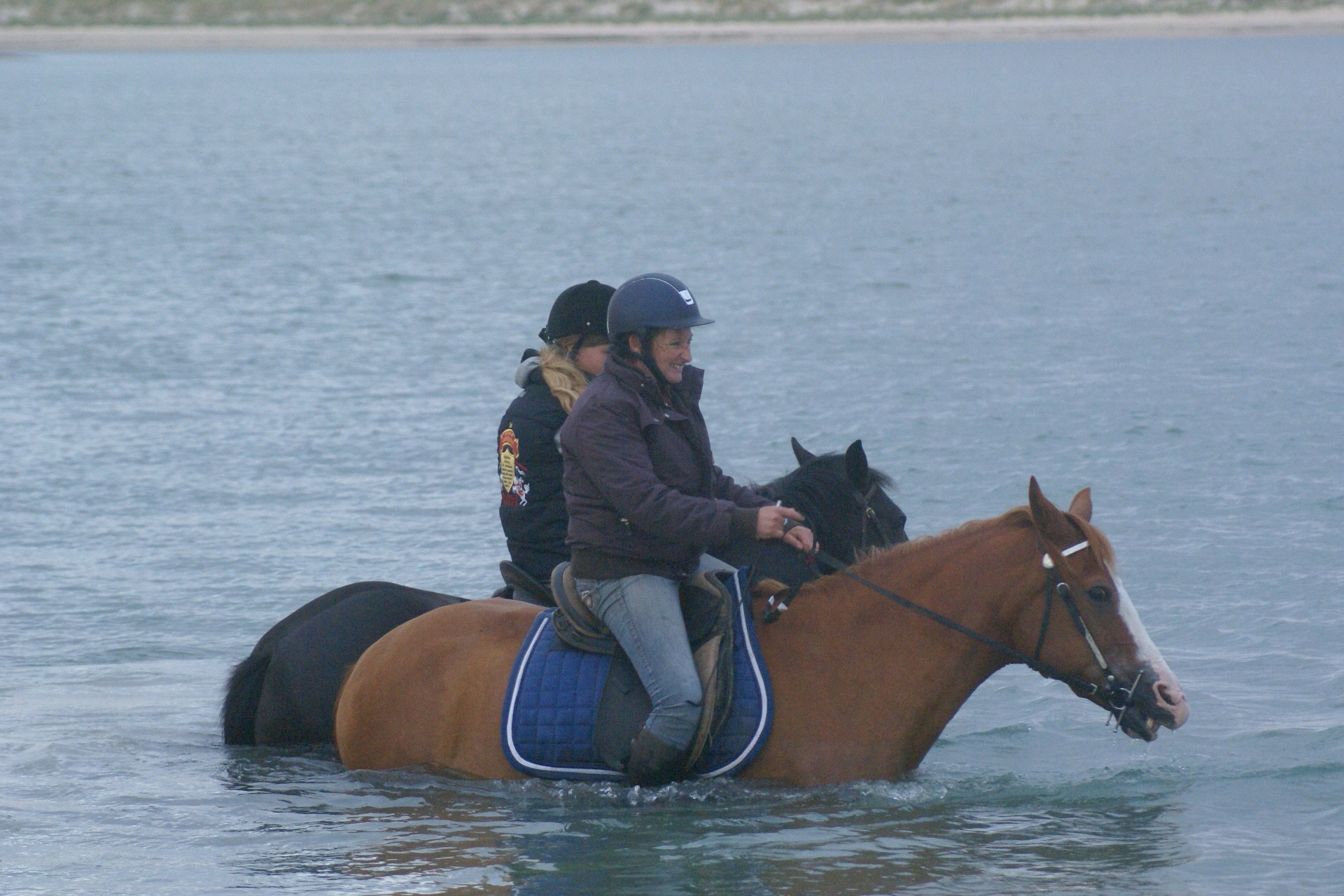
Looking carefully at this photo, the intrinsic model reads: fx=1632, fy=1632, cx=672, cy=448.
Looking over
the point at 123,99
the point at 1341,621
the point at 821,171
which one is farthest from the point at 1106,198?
the point at 123,99

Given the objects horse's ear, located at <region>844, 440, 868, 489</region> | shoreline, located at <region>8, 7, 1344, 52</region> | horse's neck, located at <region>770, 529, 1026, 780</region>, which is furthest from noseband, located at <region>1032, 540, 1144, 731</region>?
shoreline, located at <region>8, 7, 1344, 52</region>

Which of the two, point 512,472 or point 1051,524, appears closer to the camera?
point 1051,524

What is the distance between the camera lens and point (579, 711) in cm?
678

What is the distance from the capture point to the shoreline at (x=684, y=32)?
11088 cm

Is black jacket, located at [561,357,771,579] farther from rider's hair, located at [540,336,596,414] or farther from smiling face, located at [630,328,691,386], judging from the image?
rider's hair, located at [540,336,596,414]

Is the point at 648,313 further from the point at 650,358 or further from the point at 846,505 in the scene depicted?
the point at 846,505

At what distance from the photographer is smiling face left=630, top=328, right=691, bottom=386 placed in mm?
6520

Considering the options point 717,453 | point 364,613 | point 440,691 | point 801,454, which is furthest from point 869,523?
point 717,453

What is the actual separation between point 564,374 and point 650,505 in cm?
134

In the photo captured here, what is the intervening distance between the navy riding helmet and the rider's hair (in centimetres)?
92

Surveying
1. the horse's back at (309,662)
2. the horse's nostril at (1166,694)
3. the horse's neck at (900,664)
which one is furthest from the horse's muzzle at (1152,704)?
the horse's back at (309,662)

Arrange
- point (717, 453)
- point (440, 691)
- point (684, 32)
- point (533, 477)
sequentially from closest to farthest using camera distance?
point (440, 691) → point (533, 477) → point (717, 453) → point (684, 32)

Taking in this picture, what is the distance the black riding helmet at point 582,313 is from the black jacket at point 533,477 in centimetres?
27

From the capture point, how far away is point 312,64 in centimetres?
14000
